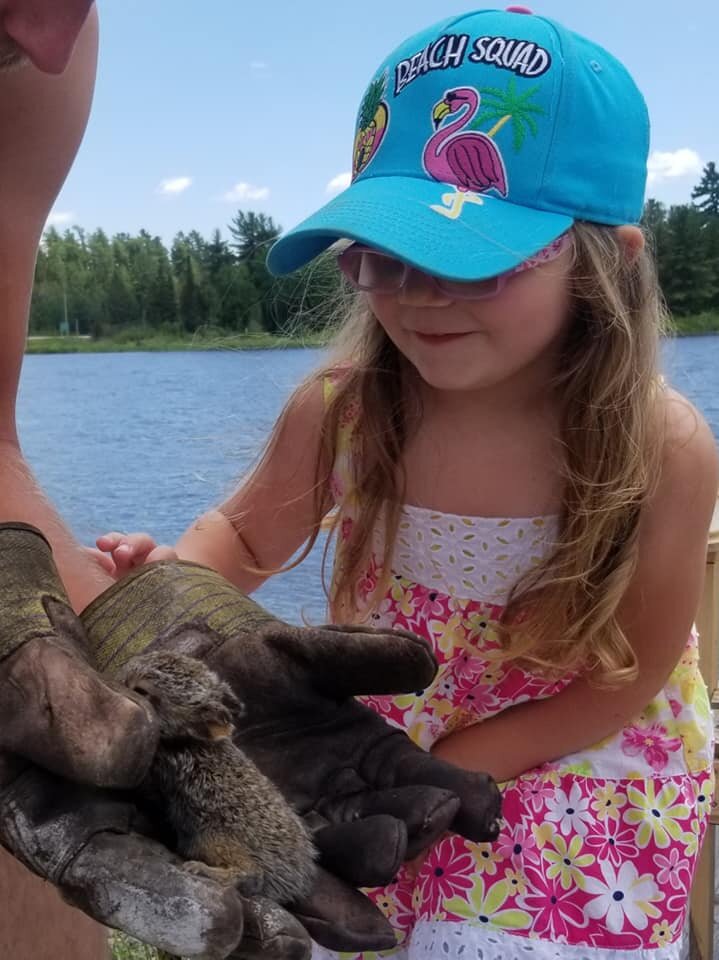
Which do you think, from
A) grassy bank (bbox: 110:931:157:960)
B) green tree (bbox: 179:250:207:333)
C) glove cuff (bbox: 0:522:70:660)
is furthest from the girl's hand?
green tree (bbox: 179:250:207:333)

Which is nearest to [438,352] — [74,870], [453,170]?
[453,170]

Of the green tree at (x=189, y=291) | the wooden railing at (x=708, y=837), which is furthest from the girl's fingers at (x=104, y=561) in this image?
the green tree at (x=189, y=291)

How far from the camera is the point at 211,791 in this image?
3.32ft

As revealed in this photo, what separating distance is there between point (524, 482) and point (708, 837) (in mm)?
1080

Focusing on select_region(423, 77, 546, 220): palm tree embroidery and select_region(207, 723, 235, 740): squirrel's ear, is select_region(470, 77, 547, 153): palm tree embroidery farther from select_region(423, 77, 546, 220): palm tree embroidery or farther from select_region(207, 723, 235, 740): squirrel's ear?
select_region(207, 723, 235, 740): squirrel's ear

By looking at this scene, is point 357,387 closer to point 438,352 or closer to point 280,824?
point 438,352

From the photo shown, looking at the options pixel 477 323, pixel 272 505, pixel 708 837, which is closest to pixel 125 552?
pixel 272 505

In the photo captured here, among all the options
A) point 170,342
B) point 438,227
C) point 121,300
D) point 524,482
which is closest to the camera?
point 438,227

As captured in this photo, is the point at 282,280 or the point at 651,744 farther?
the point at 282,280

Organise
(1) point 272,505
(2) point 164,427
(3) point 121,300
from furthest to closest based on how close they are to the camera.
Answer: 1. (3) point 121,300
2. (2) point 164,427
3. (1) point 272,505

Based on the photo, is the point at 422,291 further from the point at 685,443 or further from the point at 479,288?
the point at 685,443

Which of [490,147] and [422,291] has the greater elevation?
[490,147]

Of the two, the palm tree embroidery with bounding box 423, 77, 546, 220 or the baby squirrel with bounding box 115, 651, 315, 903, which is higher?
the palm tree embroidery with bounding box 423, 77, 546, 220

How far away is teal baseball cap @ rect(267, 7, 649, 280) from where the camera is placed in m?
1.46
